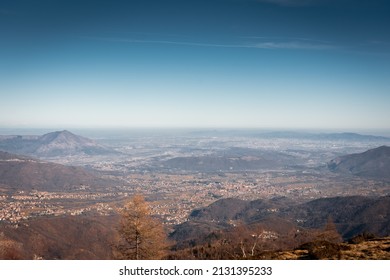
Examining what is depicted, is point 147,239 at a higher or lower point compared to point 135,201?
lower

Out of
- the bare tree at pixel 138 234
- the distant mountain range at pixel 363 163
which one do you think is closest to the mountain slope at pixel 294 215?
the bare tree at pixel 138 234

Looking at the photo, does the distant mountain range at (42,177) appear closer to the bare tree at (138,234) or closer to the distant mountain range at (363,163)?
the distant mountain range at (363,163)

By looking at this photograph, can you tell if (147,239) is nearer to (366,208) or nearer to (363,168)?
(366,208)

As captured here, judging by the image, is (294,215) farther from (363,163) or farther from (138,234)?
(363,163)

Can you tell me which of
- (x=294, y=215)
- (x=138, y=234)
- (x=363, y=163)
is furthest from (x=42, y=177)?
(x=363, y=163)

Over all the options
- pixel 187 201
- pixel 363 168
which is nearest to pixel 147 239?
pixel 187 201
